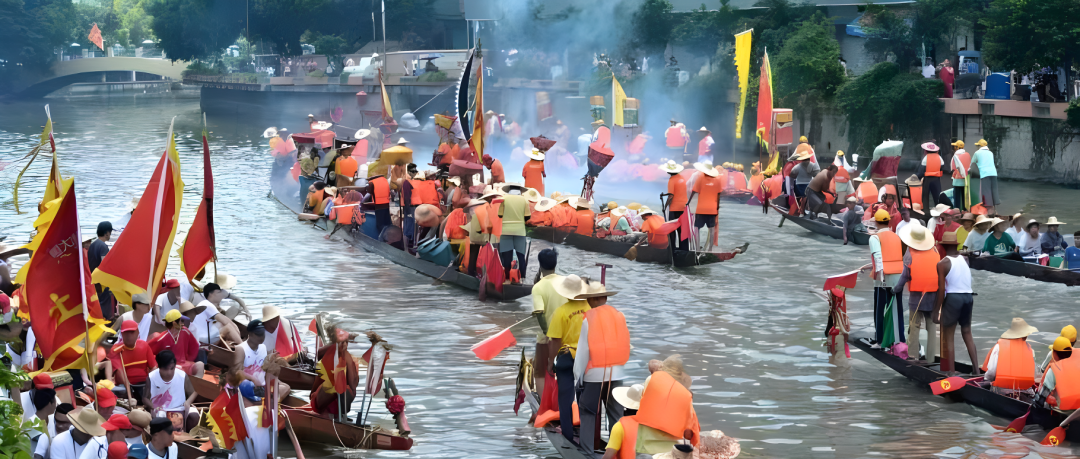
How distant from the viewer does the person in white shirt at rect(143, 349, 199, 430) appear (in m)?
10.6

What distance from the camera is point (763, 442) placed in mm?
11844

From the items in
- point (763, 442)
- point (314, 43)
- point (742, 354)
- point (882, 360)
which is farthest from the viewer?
point (314, 43)

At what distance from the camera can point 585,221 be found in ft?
76.9

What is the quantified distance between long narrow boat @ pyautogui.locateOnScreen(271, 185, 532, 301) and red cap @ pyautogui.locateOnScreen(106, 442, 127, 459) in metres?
9.88

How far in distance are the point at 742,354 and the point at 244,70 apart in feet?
269

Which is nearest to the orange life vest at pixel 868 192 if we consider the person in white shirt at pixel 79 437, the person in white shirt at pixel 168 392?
the person in white shirt at pixel 168 392

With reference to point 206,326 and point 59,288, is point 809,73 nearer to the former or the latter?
point 206,326

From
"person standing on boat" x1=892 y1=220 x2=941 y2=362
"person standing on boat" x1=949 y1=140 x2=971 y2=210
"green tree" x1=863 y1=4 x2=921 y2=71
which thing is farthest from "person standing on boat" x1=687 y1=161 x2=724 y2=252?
"green tree" x1=863 y1=4 x2=921 y2=71

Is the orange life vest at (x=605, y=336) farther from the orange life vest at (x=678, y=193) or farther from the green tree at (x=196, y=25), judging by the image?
the green tree at (x=196, y=25)

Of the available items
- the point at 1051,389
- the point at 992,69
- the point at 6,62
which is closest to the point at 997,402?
the point at 1051,389

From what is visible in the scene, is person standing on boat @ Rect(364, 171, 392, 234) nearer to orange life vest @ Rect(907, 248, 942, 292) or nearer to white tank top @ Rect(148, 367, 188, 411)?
white tank top @ Rect(148, 367, 188, 411)

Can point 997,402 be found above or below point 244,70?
below

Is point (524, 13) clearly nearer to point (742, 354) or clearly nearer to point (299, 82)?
point (299, 82)

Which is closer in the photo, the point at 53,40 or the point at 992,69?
the point at 992,69
